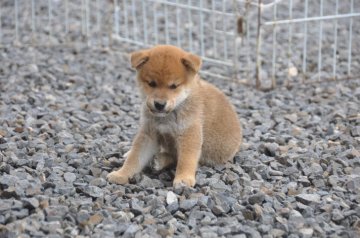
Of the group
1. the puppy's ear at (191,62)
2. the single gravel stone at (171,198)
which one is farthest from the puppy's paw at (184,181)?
the puppy's ear at (191,62)

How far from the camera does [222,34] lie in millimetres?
8109

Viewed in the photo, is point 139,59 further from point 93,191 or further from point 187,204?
point 187,204

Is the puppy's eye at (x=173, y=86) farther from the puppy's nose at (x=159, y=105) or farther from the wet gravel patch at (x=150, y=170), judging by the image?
the wet gravel patch at (x=150, y=170)

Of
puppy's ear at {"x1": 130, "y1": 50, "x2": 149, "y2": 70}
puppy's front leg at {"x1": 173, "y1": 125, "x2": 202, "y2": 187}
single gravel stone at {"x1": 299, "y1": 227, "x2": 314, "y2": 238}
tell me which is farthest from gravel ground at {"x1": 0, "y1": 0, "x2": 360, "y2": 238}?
puppy's ear at {"x1": 130, "y1": 50, "x2": 149, "y2": 70}

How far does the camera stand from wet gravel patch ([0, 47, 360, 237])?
3.61 meters

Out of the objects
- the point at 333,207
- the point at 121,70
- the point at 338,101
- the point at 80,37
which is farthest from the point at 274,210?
the point at 80,37

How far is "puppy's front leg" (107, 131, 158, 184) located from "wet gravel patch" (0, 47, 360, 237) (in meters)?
0.08

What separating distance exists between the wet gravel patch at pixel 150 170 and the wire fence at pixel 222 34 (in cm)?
38

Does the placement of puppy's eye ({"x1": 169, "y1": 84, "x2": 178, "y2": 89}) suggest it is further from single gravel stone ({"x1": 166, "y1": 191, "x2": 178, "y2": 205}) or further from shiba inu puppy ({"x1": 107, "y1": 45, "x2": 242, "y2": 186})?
single gravel stone ({"x1": 166, "y1": 191, "x2": 178, "y2": 205})

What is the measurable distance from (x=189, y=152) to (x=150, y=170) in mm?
314

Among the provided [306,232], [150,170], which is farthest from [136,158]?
[306,232]

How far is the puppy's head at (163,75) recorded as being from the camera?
4.17 metres

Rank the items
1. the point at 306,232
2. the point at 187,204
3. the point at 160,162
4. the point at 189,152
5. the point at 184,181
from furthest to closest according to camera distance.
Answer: the point at 160,162, the point at 189,152, the point at 184,181, the point at 187,204, the point at 306,232

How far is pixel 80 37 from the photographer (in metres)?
7.85
